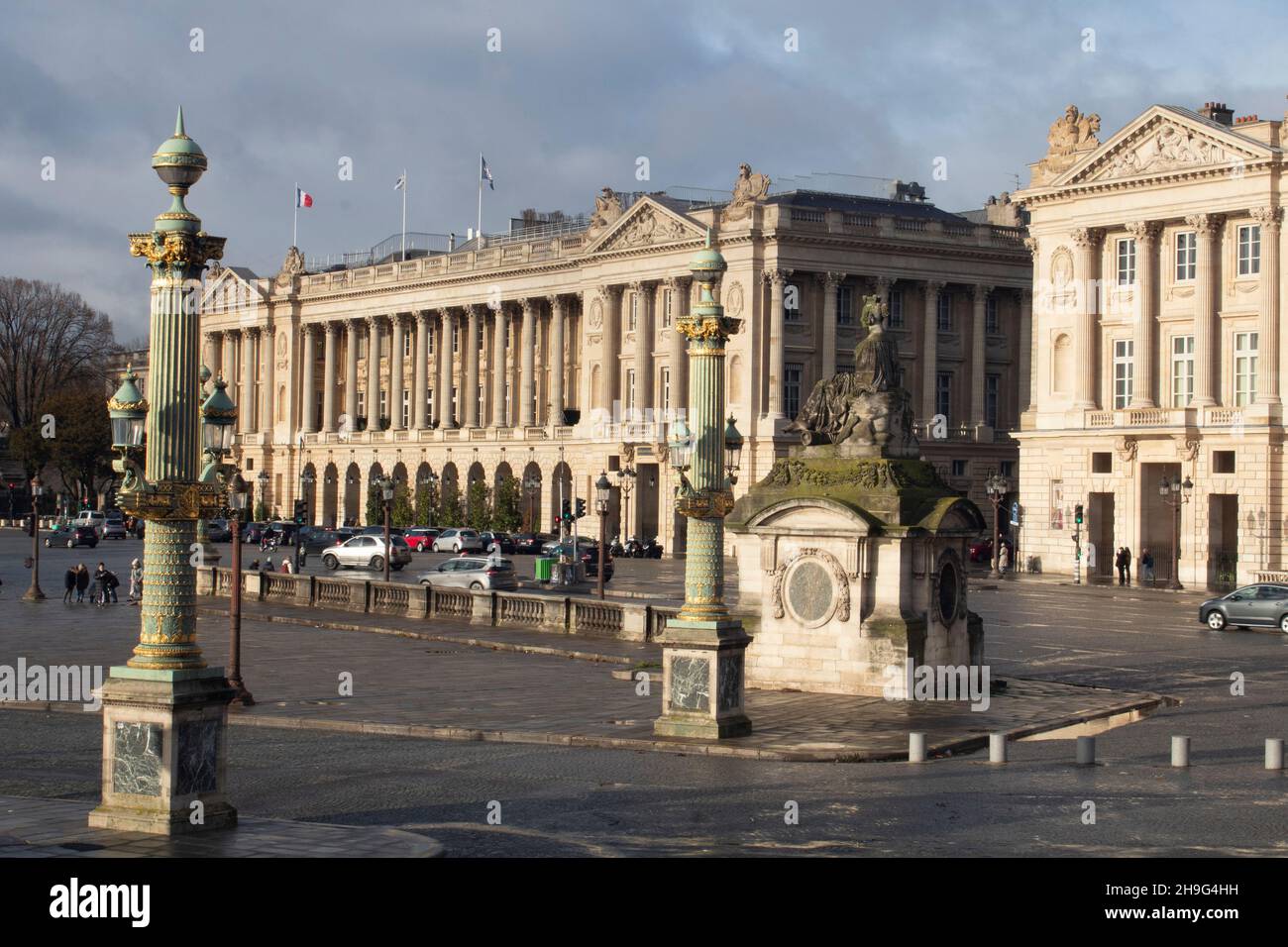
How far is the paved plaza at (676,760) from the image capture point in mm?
16969

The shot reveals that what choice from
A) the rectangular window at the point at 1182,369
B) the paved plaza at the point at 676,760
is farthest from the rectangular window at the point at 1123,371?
the paved plaza at the point at 676,760

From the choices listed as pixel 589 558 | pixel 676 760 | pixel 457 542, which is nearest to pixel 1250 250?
pixel 589 558

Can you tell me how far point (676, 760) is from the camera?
2223 centimetres

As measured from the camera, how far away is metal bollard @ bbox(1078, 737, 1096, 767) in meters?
21.8

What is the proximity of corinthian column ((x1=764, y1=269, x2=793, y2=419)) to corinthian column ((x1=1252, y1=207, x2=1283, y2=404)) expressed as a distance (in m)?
29.2

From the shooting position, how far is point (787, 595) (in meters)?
29.3

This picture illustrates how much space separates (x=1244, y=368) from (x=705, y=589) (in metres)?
48.5

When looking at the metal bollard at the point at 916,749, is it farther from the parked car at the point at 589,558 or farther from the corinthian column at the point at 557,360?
the corinthian column at the point at 557,360

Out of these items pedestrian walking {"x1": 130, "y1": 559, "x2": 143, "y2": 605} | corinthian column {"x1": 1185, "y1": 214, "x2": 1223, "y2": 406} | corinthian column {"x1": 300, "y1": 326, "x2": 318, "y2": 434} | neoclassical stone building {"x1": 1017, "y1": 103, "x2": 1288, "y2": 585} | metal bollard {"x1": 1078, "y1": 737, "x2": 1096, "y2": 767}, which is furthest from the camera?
corinthian column {"x1": 300, "y1": 326, "x2": 318, "y2": 434}

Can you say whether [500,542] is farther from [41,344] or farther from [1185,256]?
[41,344]

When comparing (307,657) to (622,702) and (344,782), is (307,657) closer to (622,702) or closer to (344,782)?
(622,702)

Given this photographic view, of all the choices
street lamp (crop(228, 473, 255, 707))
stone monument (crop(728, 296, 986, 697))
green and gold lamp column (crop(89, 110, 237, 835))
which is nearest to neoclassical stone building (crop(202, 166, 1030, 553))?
stone monument (crop(728, 296, 986, 697))

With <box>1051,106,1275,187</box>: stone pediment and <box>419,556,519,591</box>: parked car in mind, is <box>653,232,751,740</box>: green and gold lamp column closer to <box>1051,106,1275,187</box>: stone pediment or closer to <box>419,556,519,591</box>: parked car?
<box>419,556,519,591</box>: parked car

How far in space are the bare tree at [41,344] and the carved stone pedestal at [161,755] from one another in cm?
12382
